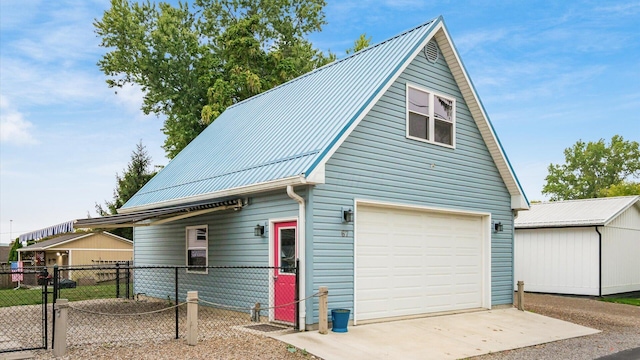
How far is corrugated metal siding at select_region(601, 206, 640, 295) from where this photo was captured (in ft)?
69.3

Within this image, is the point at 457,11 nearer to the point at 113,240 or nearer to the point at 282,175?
the point at 282,175

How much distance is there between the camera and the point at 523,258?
23000 mm

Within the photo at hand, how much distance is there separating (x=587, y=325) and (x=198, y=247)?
10.0m

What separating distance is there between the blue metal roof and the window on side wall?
969 mm

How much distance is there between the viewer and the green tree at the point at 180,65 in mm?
27375

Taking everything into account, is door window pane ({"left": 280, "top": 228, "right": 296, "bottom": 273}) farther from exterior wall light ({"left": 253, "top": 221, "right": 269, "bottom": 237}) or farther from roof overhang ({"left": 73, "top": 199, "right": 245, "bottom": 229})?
roof overhang ({"left": 73, "top": 199, "right": 245, "bottom": 229})

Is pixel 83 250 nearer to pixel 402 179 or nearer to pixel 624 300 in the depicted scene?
pixel 402 179

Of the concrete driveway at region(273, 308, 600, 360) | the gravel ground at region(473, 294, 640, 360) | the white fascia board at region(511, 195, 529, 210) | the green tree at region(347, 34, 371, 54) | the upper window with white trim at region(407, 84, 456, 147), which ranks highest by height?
the green tree at region(347, 34, 371, 54)

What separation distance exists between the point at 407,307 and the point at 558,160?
58.1 metres

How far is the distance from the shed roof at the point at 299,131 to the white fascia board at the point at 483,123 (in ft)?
0.08

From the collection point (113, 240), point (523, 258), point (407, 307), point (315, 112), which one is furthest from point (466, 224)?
point (113, 240)

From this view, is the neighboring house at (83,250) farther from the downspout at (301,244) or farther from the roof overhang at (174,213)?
the downspout at (301,244)

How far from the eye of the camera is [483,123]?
15.3 meters

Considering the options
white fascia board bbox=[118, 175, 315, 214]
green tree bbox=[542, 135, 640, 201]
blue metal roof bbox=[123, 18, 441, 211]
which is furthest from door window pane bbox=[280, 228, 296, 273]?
green tree bbox=[542, 135, 640, 201]
